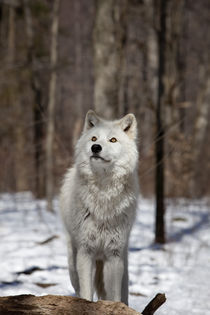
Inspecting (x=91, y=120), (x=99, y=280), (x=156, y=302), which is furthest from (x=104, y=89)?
(x=156, y=302)

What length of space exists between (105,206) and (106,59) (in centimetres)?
386

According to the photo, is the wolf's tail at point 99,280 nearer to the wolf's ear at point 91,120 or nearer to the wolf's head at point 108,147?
the wolf's head at point 108,147

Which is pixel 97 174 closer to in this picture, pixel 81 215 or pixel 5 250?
pixel 81 215

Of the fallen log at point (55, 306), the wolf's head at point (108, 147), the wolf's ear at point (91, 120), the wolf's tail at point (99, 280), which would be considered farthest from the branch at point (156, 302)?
the wolf's ear at point (91, 120)

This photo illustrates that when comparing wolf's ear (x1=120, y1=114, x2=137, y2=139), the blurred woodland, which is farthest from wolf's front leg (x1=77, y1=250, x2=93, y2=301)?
the blurred woodland

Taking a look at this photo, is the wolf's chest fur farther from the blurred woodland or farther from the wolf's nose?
the blurred woodland

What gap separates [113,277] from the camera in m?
3.42

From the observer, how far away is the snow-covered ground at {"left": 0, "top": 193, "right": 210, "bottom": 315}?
161 inches

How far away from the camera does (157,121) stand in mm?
6672

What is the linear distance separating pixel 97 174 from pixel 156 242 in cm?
370

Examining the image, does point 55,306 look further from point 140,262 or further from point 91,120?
point 140,262

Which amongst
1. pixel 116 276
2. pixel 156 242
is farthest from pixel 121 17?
pixel 116 276

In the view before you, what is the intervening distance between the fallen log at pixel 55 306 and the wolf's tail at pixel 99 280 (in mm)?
1206

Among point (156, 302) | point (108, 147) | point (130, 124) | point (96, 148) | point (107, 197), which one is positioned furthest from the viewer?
point (130, 124)
